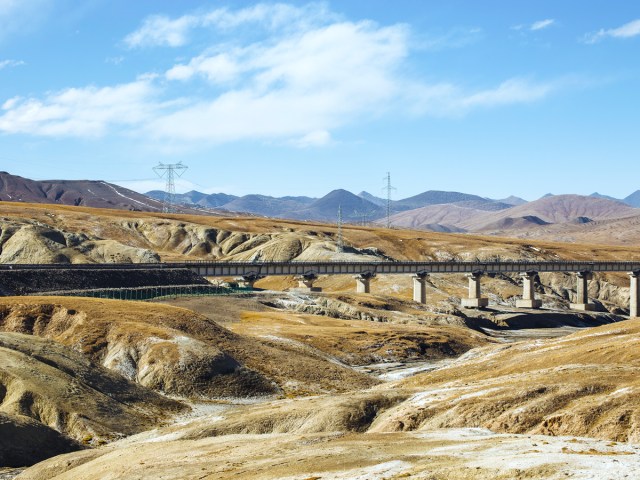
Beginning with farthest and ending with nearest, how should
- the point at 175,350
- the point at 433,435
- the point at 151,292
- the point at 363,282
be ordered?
the point at 363,282
the point at 151,292
the point at 175,350
the point at 433,435

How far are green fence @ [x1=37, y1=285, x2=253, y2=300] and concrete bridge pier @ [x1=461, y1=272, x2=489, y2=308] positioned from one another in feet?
197

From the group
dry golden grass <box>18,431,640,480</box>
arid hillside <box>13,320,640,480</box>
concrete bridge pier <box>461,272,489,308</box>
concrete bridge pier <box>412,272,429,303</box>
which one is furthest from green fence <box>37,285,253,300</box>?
dry golden grass <box>18,431,640,480</box>

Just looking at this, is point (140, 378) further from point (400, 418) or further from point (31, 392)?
point (400, 418)

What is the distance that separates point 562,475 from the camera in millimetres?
33250

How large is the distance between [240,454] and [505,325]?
131877mm

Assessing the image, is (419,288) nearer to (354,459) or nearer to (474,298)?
(474,298)

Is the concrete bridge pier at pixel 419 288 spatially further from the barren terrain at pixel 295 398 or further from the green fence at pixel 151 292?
the barren terrain at pixel 295 398

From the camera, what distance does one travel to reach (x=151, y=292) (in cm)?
14450

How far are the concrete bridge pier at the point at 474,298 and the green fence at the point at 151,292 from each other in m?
60.1

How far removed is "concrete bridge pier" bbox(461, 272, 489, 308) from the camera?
7461 inches

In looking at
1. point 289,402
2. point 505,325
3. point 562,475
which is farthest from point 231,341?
point 505,325

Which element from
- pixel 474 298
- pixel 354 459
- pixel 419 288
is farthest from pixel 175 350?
pixel 474 298

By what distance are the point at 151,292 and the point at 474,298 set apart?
3307 inches

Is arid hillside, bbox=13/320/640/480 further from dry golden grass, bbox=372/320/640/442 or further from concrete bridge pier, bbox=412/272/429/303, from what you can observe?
concrete bridge pier, bbox=412/272/429/303
